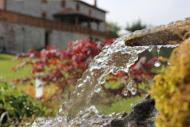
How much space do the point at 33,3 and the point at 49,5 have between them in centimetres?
385

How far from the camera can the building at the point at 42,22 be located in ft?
134

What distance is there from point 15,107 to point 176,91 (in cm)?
467

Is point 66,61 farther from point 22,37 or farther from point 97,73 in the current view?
point 22,37

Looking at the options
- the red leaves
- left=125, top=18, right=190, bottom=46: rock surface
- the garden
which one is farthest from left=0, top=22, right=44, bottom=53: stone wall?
left=125, top=18, right=190, bottom=46: rock surface

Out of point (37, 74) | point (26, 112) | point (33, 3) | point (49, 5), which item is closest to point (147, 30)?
point (26, 112)

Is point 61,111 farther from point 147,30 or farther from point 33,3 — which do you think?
point 33,3

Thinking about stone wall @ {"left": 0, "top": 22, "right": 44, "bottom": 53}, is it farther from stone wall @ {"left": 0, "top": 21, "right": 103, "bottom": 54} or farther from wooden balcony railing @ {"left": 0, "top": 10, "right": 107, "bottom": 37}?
wooden balcony railing @ {"left": 0, "top": 10, "right": 107, "bottom": 37}

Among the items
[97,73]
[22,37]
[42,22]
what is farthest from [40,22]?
[97,73]

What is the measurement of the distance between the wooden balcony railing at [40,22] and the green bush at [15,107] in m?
33.5

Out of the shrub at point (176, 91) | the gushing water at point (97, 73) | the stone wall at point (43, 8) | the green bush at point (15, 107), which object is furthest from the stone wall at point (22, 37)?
the shrub at point (176, 91)

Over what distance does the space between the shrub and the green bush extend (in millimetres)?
4170

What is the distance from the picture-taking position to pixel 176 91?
227cm

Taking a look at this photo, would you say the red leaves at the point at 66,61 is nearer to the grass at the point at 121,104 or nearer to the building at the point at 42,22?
the grass at the point at 121,104

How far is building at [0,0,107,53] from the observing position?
40.9 m
